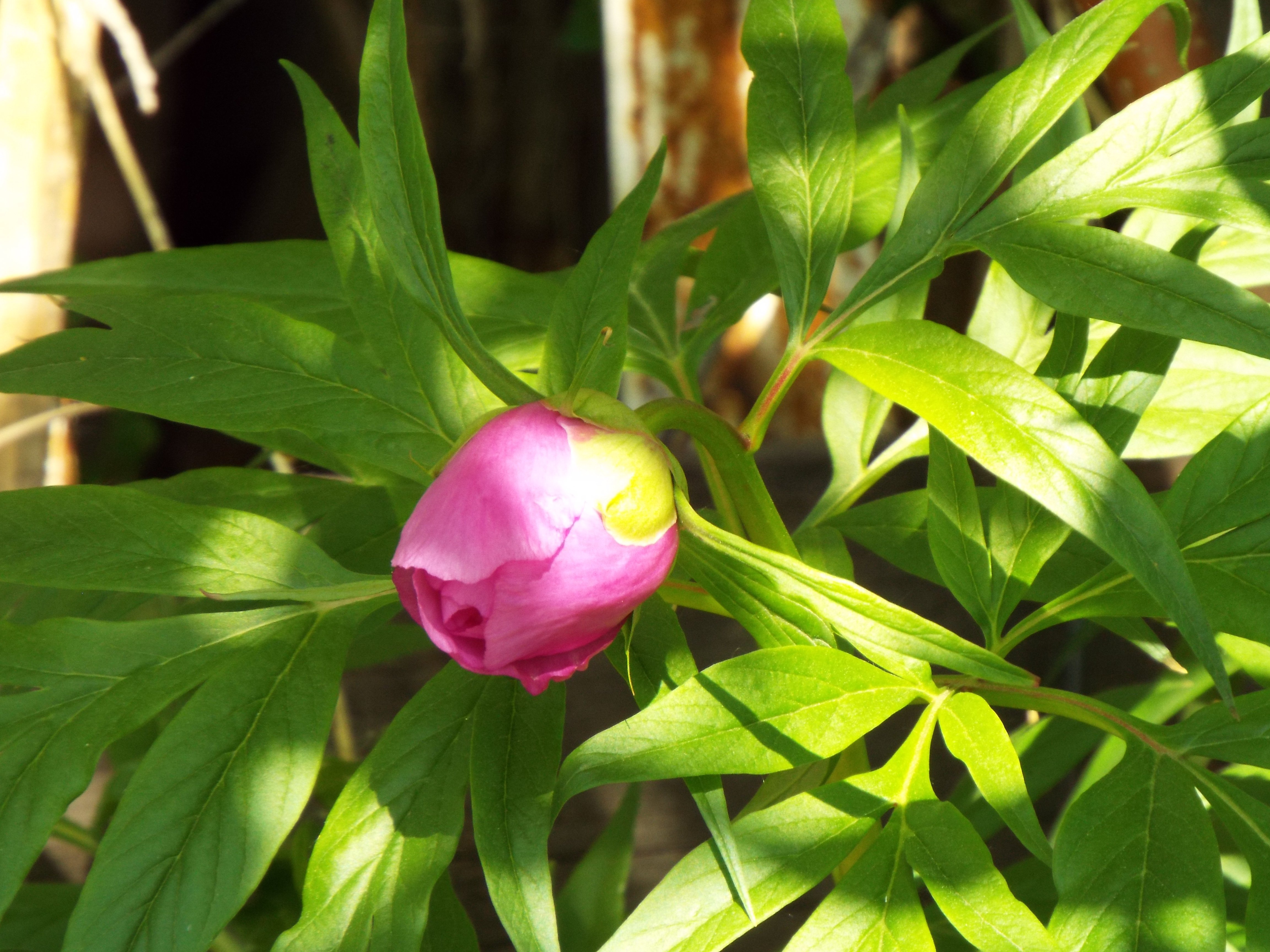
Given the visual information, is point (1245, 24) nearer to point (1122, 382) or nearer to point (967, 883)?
point (1122, 382)

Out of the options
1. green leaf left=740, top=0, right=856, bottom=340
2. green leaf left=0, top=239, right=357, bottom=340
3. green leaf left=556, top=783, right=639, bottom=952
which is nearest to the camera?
green leaf left=740, top=0, right=856, bottom=340

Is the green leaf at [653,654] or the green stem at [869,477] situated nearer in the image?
the green leaf at [653,654]

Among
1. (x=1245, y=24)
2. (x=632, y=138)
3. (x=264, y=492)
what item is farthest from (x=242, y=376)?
(x=632, y=138)

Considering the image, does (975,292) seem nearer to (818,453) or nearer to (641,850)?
(818,453)

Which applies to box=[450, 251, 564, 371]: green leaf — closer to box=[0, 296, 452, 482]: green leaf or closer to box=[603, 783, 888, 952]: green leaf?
box=[0, 296, 452, 482]: green leaf

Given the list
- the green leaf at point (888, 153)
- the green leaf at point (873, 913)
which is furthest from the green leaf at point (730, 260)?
the green leaf at point (873, 913)

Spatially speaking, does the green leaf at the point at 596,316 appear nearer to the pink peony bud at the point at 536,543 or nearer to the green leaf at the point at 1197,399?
the pink peony bud at the point at 536,543

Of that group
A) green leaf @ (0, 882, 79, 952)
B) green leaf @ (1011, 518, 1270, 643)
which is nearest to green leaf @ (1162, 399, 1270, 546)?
green leaf @ (1011, 518, 1270, 643)
